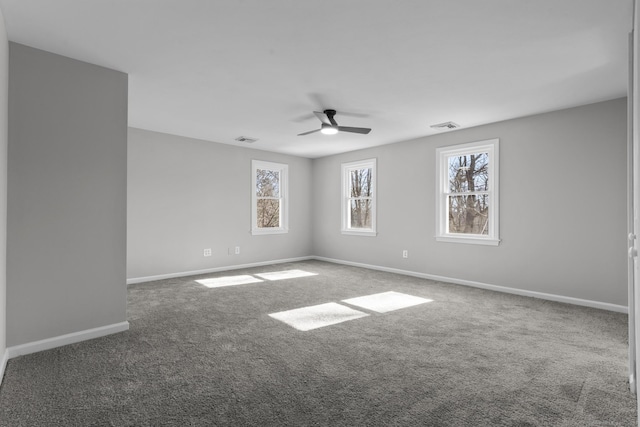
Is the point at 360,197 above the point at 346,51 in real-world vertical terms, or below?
below

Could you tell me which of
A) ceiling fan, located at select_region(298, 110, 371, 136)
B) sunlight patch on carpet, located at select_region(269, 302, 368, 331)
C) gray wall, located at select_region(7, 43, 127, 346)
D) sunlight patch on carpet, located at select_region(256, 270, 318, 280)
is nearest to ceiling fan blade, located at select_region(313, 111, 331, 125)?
ceiling fan, located at select_region(298, 110, 371, 136)

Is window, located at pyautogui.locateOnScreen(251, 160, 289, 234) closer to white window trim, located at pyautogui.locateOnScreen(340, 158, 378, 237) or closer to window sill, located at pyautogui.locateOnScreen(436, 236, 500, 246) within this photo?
white window trim, located at pyautogui.locateOnScreen(340, 158, 378, 237)

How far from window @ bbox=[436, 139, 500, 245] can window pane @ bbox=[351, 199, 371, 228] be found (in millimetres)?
1639

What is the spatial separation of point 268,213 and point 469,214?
151 inches

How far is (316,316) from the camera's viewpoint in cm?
364

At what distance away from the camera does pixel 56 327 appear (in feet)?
9.20

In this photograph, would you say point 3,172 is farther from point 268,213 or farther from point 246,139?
point 268,213

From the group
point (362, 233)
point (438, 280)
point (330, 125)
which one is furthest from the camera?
point (362, 233)

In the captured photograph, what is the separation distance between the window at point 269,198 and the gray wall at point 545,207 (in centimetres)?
247

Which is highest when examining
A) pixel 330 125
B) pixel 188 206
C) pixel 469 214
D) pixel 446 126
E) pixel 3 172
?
pixel 446 126

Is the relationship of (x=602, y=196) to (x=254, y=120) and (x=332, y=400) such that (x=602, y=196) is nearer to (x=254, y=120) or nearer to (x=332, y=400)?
(x=332, y=400)

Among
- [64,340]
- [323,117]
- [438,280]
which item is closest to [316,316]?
[64,340]

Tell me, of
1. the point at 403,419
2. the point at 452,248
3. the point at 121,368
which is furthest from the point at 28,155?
the point at 452,248

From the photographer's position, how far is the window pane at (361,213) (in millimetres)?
6930
